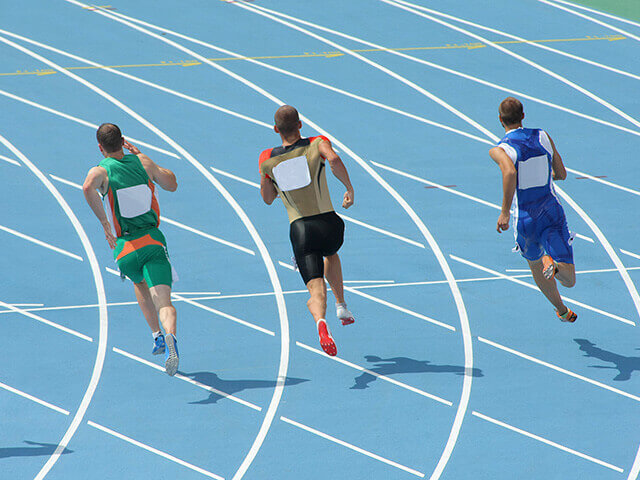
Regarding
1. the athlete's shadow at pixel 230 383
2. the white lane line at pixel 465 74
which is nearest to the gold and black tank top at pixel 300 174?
the athlete's shadow at pixel 230 383

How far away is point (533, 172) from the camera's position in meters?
7.80

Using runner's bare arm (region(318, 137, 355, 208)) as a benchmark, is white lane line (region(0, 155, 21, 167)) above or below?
below

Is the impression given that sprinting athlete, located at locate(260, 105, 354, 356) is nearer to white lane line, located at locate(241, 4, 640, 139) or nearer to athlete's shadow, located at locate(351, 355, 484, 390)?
athlete's shadow, located at locate(351, 355, 484, 390)

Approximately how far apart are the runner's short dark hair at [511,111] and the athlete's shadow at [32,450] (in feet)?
14.1

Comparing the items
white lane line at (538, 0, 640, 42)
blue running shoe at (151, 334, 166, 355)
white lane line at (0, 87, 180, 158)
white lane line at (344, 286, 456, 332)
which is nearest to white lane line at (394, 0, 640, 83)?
white lane line at (538, 0, 640, 42)

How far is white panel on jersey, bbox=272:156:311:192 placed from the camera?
7.66 m

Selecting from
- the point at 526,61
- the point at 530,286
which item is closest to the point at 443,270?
the point at 530,286

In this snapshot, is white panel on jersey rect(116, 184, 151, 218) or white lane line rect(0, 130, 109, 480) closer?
white lane line rect(0, 130, 109, 480)

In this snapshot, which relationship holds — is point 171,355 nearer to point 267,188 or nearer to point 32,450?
point 32,450

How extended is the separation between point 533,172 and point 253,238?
3.72 metres

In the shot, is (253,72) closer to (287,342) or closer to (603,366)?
(287,342)

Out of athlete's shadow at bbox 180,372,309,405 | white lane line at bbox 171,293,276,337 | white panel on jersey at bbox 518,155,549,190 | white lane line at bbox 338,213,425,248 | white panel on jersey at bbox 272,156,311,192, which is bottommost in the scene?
athlete's shadow at bbox 180,372,309,405

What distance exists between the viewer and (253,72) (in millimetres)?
14523

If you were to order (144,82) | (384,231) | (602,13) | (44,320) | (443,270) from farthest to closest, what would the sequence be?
1. (602,13)
2. (144,82)
3. (384,231)
4. (443,270)
5. (44,320)
